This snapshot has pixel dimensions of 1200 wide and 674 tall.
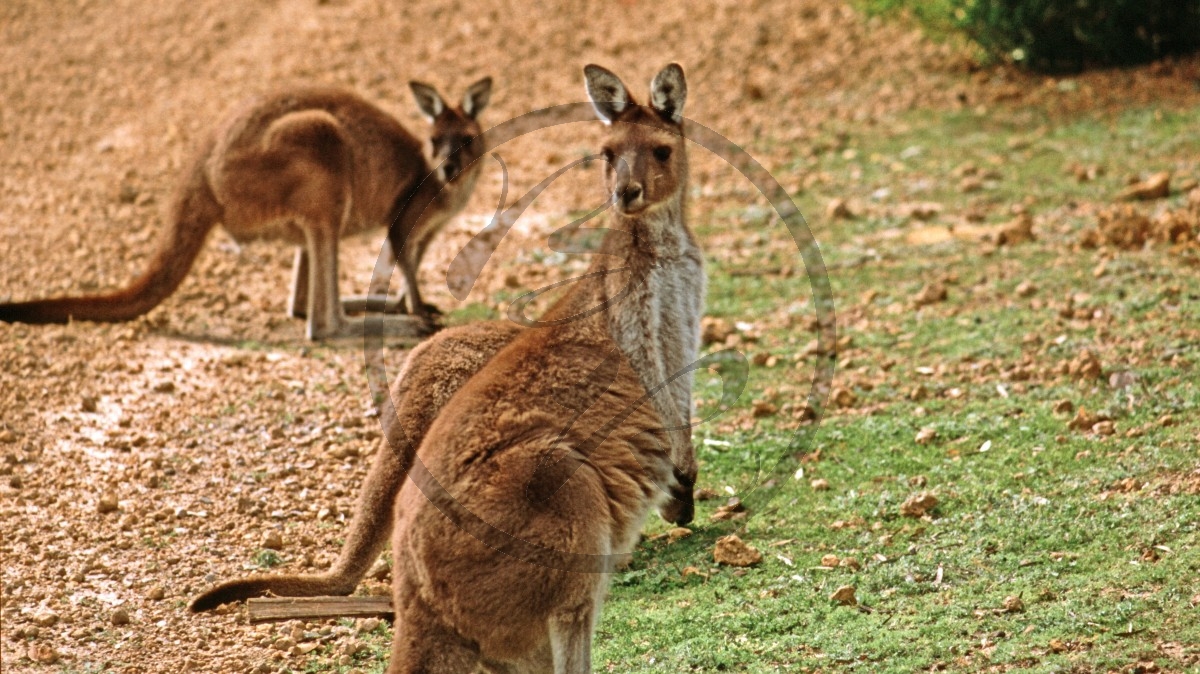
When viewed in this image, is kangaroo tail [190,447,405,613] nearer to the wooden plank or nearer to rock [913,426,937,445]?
the wooden plank

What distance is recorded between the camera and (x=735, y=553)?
15.2ft

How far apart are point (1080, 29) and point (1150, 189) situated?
2336 mm

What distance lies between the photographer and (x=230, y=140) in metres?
6.69

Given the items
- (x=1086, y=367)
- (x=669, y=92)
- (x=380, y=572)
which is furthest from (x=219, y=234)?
(x=1086, y=367)

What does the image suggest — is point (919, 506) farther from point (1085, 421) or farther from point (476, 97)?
point (476, 97)

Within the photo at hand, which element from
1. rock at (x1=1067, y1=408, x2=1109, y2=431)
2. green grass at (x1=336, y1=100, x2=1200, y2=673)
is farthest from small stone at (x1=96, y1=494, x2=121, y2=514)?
rock at (x1=1067, y1=408, x2=1109, y2=431)

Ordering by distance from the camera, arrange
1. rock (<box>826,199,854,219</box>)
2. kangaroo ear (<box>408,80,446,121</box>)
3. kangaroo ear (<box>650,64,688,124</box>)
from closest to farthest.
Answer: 1. kangaroo ear (<box>650,64,688,124</box>)
2. kangaroo ear (<box>408,80,446,121</box>)
3. rock (<box>826,199,854,219</box>)

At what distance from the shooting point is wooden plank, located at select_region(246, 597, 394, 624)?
4.19 metres

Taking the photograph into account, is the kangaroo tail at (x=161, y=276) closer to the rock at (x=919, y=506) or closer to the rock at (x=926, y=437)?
the rock at (x=926, y=437)

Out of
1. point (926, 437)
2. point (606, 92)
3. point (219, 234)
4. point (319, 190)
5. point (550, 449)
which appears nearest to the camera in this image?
point (550, 449)

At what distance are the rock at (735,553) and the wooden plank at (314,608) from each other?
3.65ft

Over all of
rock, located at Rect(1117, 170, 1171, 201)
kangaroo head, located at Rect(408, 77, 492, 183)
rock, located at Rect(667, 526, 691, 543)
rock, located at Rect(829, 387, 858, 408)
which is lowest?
rock, located at Rect(667, 526, 691, 543)

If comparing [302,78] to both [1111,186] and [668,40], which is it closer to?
[668,40]

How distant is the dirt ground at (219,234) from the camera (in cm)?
480
